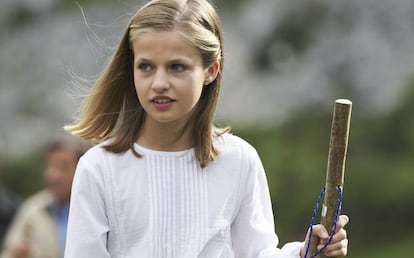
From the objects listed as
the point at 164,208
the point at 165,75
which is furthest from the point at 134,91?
the point at 164,208

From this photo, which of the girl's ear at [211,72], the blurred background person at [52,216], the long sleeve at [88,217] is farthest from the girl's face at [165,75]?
the blurred background person at [52,216]

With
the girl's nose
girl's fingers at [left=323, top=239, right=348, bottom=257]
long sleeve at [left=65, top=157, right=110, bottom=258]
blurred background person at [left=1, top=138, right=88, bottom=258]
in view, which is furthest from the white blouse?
blurred background person at [left=1, top=138, right=88, bottom=258]

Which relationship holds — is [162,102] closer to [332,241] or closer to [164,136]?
[164,136]

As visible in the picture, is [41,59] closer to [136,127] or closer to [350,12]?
[350,12]

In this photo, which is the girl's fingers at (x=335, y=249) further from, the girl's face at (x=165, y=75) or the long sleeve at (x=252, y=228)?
the girl's face at (x=165, y=75)

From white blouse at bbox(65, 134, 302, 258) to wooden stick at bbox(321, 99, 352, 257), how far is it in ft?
0.59

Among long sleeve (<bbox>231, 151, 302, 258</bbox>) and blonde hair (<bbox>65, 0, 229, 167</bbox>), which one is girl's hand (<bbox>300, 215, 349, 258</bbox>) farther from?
blonde hair (<bbox>65, 0, 229, 167</bbox>)

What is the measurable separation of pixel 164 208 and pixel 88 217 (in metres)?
0.26

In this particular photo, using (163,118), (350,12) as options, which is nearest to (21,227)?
(163,118)

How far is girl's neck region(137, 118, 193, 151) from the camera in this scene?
3.80m

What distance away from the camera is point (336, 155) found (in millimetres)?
3684

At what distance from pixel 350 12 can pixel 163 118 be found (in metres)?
7.11

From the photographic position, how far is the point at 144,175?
3.78 meters

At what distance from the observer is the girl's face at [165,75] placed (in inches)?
143
